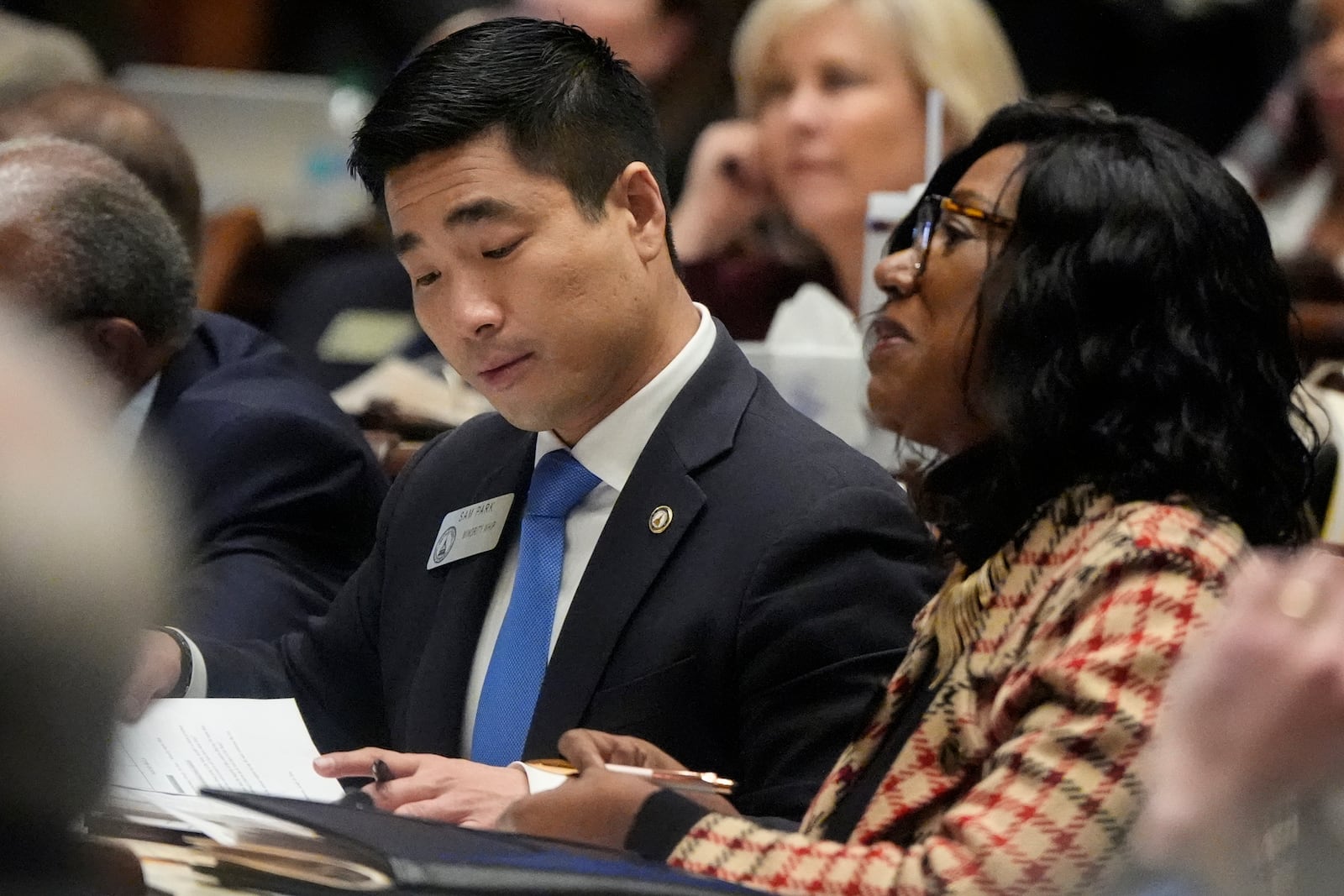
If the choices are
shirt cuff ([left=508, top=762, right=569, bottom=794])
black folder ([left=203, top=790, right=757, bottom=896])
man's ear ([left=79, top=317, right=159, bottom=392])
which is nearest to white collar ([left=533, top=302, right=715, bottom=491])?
shirt cuff ([left=508, top=762, right=569, bottom=794])

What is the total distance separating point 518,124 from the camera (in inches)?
77.6

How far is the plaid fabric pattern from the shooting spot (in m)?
1.33

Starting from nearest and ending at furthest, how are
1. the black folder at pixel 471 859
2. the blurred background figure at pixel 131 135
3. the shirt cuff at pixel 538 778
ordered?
the black folder at pixel 471 859 → the shirt cuff at pixel 538 778 → the blurred background figure at pixel 131 135

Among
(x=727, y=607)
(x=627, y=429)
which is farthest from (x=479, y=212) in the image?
(x=727, y=607)

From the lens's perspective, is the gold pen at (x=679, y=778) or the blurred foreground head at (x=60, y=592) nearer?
the blurred foreground head at (x=60, y=592)

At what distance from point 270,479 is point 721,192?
1.78m

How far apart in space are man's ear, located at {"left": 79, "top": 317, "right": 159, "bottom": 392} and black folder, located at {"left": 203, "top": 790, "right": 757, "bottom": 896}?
1506 mm

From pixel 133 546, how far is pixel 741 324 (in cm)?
288

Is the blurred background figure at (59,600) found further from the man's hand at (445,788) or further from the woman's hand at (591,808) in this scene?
the man's hand at (445,788)

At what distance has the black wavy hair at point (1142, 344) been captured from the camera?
1.51 m

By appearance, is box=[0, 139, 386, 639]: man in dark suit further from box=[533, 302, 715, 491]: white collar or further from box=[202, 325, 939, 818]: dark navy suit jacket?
box=[533, 302, 715, 491]: white collar

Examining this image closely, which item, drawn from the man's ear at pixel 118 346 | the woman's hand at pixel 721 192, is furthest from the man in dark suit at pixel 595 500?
the woman's hand at pixel 721 192

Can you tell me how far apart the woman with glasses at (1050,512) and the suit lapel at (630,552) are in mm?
204

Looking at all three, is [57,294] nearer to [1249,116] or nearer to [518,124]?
[518,124]
